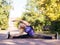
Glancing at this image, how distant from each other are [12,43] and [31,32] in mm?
1541

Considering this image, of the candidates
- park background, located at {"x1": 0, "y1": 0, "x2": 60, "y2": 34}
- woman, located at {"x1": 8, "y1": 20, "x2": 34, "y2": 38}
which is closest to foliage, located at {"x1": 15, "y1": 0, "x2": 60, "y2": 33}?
park background, located at {"x1": 0, "y1": 0, "x2": 60, "y2": 34}

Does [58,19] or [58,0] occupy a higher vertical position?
[58,0]

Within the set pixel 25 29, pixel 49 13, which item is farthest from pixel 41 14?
pixel 25 29

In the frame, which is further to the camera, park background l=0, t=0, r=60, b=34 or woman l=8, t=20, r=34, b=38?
park background l=0, t=0, r=60, b=34

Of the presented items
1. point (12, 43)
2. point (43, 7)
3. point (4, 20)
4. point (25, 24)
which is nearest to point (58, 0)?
point (43, 7)

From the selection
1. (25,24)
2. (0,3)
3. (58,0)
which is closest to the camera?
(25,24)

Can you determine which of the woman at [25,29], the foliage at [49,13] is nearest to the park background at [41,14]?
the foliage at [49,13]

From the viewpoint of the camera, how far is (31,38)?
9250 millimetres

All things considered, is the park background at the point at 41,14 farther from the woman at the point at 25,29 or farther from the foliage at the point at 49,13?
the woman at the point at 25,29

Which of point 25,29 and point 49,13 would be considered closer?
point 25,29

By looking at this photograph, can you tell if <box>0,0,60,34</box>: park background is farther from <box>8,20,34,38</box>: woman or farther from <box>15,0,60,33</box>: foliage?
<box>8,20,34,38</box>: woman

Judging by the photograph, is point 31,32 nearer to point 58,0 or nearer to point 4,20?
point 58,0

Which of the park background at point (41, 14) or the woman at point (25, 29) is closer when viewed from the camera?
the woman at point (25, 29)

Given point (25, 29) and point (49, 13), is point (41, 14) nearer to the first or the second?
point (49, 13)
